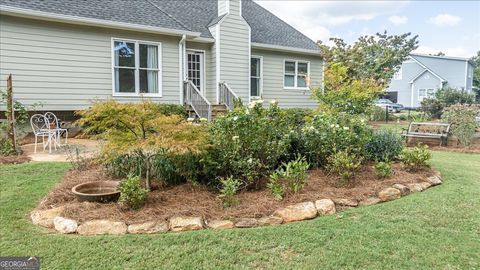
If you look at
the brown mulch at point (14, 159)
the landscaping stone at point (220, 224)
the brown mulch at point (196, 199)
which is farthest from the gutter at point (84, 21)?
the landscaping stone at point (220, 224)

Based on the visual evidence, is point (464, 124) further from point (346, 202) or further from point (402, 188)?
point (346, 202)

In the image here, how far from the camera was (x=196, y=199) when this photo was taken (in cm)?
425

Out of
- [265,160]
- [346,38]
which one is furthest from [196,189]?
[346,38]

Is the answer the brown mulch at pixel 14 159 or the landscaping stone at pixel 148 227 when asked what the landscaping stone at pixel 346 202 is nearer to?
the landscaping stone at pixel 148 227

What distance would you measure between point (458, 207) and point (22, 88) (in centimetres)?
982

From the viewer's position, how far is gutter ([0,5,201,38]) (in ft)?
28.1

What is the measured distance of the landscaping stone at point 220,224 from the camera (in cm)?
362

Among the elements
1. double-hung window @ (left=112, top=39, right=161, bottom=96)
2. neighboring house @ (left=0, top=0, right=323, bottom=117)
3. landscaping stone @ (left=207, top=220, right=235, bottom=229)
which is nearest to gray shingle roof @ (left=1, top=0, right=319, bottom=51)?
neighboring house @ (left=0, top=0, right=323, bottom=117)

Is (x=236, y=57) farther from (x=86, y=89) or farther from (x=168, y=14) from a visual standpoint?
(x=86, y=89)

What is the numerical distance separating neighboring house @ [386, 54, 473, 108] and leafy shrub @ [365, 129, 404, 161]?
2957 centimetres

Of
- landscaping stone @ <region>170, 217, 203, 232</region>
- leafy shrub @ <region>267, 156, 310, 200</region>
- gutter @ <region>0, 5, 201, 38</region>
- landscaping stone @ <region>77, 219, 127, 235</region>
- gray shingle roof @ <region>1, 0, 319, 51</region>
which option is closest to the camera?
landscaping stone @ <region>77, 219, 127, 235</region>

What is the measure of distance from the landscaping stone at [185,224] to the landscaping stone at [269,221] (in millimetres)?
642

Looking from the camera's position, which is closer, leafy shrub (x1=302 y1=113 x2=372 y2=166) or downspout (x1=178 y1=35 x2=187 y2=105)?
leafy shrub (x1=302 y1=113 x2=372 y2=166)

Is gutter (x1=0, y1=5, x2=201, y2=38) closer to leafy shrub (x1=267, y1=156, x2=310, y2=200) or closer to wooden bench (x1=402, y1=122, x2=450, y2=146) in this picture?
wooden bench (x1=402, y1=122, x2=450, y2=146)
